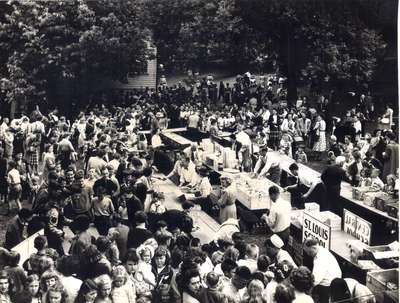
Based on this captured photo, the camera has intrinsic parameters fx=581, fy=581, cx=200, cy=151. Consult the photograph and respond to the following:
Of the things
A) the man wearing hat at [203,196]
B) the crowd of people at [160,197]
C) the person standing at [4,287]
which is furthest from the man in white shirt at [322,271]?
the person standing at [4,287]

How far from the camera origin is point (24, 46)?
1007cm

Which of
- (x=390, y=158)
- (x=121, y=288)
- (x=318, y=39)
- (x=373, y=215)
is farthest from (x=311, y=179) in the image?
(x=121, y=288)

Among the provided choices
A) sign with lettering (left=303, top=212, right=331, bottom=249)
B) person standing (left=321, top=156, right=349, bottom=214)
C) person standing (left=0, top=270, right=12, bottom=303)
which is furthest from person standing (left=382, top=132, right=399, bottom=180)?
person standing (left=0, top=270, right=12, bottom=303)

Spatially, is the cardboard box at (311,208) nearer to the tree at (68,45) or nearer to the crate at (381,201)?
the crate at (381,201)

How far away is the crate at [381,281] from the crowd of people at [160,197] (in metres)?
0.40

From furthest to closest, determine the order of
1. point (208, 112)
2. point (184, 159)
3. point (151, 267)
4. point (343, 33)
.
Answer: point (208, 112) < point (343, 33) < point (184, 159) < point (151, 267)

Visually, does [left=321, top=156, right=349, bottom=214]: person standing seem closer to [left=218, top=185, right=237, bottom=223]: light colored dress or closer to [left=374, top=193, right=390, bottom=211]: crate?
[left=374, top=193, right=390, bottom=211]: crate

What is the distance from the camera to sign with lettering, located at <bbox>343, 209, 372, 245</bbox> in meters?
7.19

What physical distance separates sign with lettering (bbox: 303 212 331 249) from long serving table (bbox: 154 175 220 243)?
1.33 m

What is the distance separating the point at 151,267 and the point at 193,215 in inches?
112

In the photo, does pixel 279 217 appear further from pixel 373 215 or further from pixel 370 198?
pixel 370 198

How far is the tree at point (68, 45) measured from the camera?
32.2 ft

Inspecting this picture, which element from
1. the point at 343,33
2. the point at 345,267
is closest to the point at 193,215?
the point at 345,267

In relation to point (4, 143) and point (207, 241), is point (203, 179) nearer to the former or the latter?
point (207, 241)
